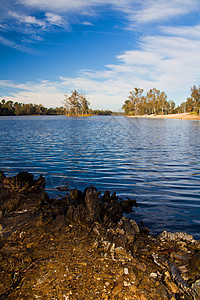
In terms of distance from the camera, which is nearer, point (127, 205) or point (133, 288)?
point (133, 288)

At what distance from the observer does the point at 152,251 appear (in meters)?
3.87

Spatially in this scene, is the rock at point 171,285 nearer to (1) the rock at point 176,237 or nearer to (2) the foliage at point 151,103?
(1) the rock at point 176,237

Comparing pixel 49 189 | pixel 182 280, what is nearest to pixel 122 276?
pixel 182 280

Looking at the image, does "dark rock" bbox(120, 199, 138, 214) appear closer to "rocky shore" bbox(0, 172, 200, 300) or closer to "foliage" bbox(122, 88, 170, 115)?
"rocky shore" bbox(0, 172, 200, 300)

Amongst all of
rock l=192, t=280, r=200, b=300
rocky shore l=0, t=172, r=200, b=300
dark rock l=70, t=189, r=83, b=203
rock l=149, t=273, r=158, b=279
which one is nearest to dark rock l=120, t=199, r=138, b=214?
rocky shore l=0, t=172, r=200, b=300

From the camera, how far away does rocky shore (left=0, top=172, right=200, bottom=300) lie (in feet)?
9.63

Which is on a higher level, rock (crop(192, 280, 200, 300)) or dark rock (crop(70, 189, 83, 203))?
dark rock (crop(70, 189, 83, 203))

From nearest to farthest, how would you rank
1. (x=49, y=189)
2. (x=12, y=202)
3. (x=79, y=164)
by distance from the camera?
1. (x=12, y=202)
2. (x=49, y=189)
3. (x=79, y=164)

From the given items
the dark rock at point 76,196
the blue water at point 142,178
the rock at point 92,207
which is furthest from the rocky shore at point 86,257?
the blue water at point 142,178

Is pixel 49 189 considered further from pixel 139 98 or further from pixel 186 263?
pixel 139 98


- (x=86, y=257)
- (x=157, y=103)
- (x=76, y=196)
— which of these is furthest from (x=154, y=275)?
(x=157, y=103)

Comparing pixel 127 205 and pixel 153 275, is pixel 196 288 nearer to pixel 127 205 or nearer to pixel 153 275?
pixel 153 275

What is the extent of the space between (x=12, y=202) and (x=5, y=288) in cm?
253

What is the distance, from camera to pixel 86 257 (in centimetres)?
359
